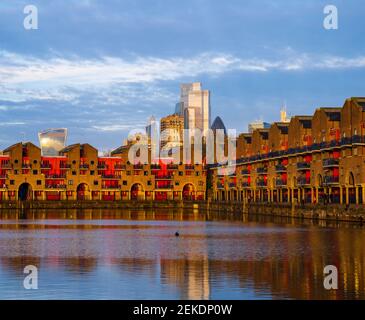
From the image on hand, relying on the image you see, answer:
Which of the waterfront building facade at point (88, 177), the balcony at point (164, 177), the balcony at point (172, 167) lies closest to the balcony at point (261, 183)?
the waterfront building facade at point (88, 177)

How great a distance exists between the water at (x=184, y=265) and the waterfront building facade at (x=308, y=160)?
81.5 feet

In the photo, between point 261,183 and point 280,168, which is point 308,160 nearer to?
point 280,168

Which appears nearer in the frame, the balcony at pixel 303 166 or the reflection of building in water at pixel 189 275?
the reflection of building in water at pixel 189 275

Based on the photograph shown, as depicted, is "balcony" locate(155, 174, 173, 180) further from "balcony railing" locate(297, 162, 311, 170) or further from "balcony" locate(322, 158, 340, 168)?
"balcony" locate(322, 158, 340, 168)

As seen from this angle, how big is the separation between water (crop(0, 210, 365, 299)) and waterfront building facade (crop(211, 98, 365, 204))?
24835mm

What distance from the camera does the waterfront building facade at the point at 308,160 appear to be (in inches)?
3733

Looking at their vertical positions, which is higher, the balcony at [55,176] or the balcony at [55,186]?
the balcony at [55,176]

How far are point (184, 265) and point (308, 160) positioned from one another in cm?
7281

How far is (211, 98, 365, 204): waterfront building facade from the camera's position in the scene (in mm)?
94812

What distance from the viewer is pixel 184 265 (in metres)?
44.3

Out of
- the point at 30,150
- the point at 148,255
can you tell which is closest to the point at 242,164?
the point at 30,150

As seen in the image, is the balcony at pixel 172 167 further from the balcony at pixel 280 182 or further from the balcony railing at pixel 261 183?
the balcony at pixel 280 182

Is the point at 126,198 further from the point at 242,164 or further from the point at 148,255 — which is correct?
the point at 148,255

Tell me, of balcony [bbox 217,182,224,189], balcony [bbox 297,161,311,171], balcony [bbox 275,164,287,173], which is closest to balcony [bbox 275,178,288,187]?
balcony [bbox 275,164,287,173]
